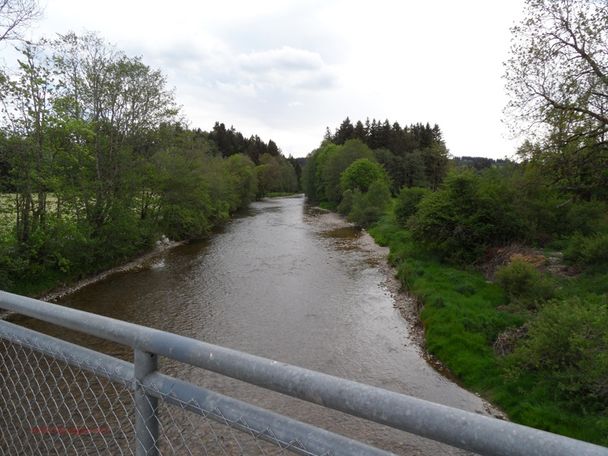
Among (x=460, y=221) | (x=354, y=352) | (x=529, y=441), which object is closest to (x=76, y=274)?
(x=354, y=352)

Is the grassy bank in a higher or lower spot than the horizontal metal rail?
lower

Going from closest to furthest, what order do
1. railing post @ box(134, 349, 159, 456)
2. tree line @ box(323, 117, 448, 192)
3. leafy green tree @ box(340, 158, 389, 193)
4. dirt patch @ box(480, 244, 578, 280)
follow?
railing post @ box(134, 349, 159, 456) < dirt patch @ box(480, 244, 578, 280) < leafy green tree @ box(340, 158, 389, 193) < tree line @ box(323, 117, 448, 192)

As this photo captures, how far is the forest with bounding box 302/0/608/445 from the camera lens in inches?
319

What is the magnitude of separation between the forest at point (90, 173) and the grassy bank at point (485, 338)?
1341cm

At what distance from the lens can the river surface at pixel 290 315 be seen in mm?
9055

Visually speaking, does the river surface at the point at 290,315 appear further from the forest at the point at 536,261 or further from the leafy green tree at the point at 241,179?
the leafy green tree at the point at 241,179

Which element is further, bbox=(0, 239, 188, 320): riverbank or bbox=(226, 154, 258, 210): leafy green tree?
bbox=(226, 154, 258, 210): leafy green tree

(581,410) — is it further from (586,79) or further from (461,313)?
(586,79)

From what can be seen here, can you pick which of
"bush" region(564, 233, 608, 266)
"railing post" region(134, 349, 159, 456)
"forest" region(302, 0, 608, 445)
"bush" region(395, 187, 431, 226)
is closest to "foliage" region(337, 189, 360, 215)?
"bush" region(395, 187, 431, 226)

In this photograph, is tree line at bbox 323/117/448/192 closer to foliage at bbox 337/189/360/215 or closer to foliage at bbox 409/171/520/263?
foliage at bbox 337/189/360/215

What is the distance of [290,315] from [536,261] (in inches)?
359

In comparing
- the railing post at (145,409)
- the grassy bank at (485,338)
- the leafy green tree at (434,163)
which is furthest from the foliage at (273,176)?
the railing post at (145,409)

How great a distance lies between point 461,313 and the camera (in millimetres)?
12359

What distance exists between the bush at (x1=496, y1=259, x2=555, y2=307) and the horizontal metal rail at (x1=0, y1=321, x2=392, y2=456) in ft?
42.0
